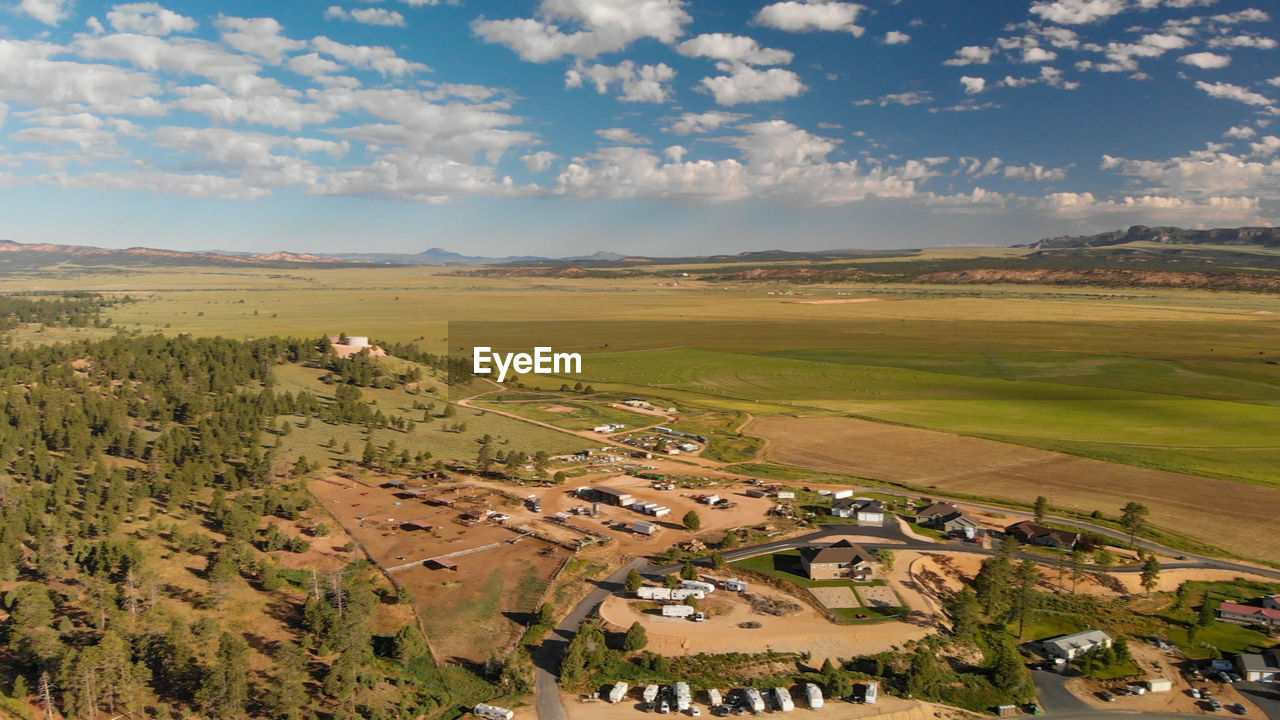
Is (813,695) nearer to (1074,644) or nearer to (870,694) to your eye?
(870,694)

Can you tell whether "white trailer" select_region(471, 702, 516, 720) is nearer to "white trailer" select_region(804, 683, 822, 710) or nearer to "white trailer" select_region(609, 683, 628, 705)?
"white trailer" select_region(609, 683, 628, 705)

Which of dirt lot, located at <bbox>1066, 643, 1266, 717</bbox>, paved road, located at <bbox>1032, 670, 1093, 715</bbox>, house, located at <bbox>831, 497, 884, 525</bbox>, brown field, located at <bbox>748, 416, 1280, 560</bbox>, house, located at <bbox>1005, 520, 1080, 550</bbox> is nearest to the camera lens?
dirt lot, located at <bbox>1066, 643, 1266, 717</bbox>

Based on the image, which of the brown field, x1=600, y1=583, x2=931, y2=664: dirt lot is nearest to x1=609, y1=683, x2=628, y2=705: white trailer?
x1=600, y1=583, x2=931, y2=664: dirt lot

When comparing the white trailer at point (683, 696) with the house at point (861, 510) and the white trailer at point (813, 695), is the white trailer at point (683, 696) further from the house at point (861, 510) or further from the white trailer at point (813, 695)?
the house at point (861, 510)

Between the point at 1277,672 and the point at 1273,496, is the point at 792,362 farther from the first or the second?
the point at 1277,672

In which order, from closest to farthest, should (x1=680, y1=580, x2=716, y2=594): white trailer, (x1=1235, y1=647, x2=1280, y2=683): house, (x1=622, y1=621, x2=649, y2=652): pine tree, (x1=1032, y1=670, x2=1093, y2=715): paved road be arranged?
(x1=1032, y1=670, x2=1093, y2=715): paved road → (x1=1235, y1=647, x2=1280, y2=683): house → (x1=622, y1=621, x2=649, y2=652): pine tree → (x1=680, y1=580, x2=716, y2=594): white trailer

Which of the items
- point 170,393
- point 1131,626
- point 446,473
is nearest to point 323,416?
point 170,393
